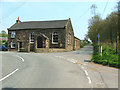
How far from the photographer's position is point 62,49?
95.2 ft

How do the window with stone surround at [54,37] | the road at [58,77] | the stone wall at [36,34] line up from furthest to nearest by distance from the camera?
1. the window with stone surround at [54,37]
2. the stone wall at [36,34]
3. the road at [58,77]

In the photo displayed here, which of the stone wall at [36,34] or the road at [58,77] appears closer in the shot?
the road at [58,77]

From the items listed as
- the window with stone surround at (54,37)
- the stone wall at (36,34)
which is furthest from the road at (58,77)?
the window with stone surround at (54,37)

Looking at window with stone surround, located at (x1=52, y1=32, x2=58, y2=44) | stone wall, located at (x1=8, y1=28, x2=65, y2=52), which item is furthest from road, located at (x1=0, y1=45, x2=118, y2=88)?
window with stone surround, located at (x1=52, y1=32, x2=58, y2=44)

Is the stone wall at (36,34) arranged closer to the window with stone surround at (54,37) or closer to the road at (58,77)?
the window with stone surround at (54,37)

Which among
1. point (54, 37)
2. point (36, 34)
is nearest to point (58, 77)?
point (54, 37)

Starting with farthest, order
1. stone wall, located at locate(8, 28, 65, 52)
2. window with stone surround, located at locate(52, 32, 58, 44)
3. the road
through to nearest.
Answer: window with stone surround, located at locate(52, 32, 58, 44), stone wall, located at locate(8, 28, 65, 52), the road

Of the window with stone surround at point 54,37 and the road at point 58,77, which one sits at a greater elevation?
the window with stone surround at point 54,37

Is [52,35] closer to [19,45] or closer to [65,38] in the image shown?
[65,38]

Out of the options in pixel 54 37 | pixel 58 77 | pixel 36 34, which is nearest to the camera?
pixel 58 77

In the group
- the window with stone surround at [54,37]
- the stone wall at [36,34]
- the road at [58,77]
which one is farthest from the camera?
the window with stone surround at [54,37]

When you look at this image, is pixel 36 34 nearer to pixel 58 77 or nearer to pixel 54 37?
pixel 54 37

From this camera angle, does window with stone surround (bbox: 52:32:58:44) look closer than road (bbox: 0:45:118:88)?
No

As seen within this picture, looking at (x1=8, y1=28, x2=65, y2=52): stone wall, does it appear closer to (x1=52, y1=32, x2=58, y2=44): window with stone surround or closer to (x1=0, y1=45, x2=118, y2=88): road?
(x1=52, y1=32, x2=58, y2=44): window with stone surround
